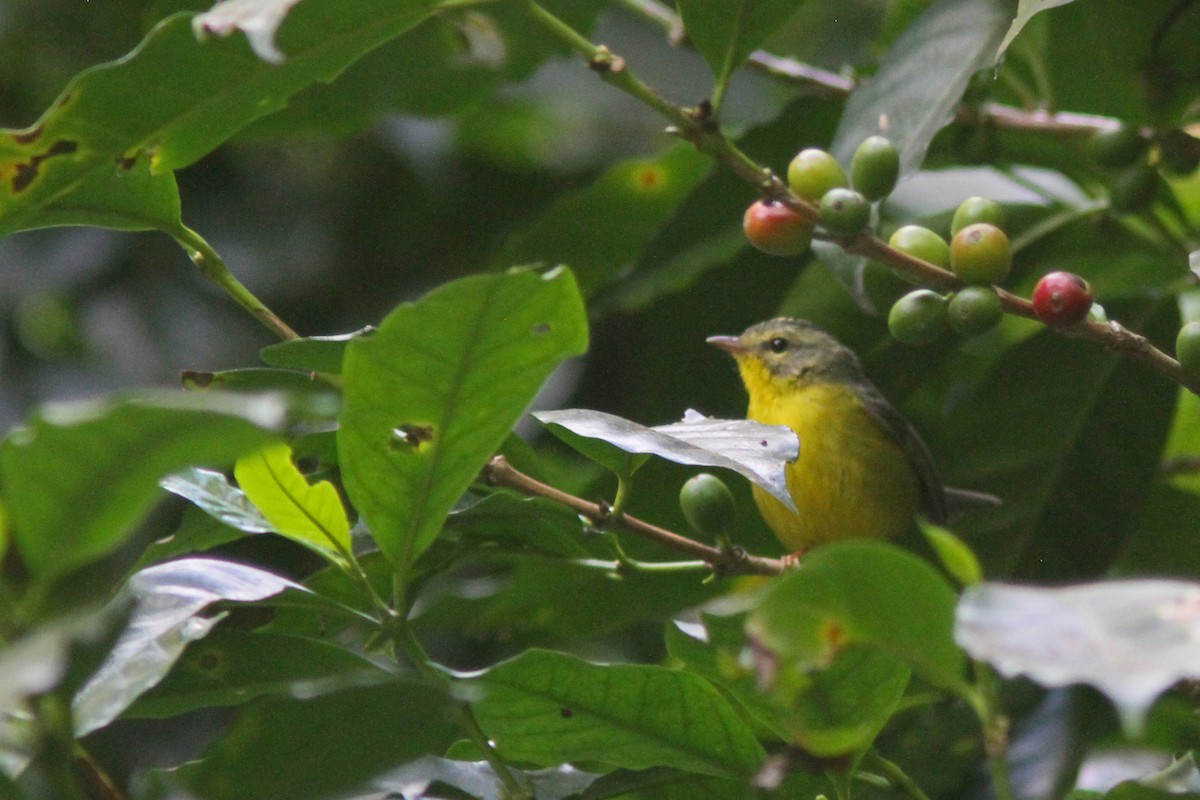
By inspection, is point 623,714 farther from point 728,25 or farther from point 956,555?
point 728,25

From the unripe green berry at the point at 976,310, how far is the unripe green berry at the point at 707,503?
433 millimetres

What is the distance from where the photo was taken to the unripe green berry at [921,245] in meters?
2.01

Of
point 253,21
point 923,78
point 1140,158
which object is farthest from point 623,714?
point 1140,158

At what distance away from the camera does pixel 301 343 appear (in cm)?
191

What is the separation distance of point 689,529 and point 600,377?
1.36 meters

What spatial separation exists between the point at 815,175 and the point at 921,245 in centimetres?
19

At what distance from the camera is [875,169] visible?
2.05 meters

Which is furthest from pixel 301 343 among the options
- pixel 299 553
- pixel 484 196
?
pixel 484 196

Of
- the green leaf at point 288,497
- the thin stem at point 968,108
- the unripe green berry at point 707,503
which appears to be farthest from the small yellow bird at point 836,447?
the green leaf at point 288,497

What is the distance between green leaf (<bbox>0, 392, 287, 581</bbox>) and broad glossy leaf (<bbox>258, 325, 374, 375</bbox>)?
66 cm

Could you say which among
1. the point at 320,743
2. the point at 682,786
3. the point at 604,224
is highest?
the point at 320,743

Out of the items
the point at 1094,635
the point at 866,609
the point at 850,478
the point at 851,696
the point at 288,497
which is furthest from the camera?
the point at 850,478

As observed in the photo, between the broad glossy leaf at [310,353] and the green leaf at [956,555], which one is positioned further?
the broad glossy leaf at [310,353]

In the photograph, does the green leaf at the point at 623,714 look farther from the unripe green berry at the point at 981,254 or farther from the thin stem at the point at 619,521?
the unripe green berry at the point at 981,254
